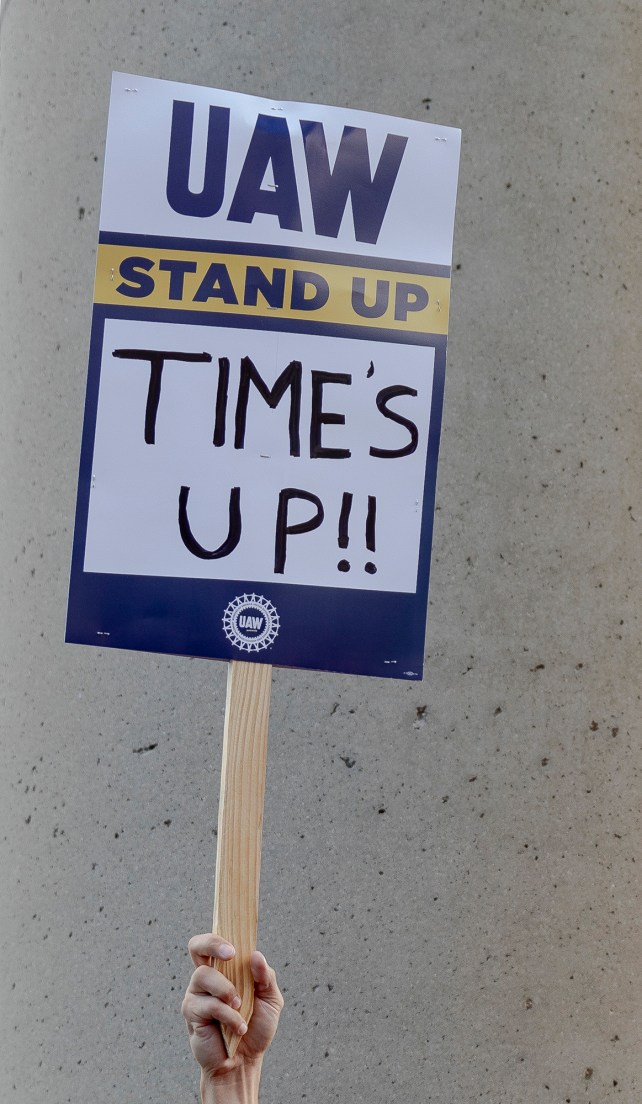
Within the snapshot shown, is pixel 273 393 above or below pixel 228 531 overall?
above

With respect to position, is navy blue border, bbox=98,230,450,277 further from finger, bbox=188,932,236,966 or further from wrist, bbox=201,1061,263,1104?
wrist, bbox=201,1061,263,1104

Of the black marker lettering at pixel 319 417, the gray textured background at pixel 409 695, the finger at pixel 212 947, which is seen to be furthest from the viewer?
the gray textured background at pixel 409 695

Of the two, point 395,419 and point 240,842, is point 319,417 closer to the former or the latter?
point 395,419

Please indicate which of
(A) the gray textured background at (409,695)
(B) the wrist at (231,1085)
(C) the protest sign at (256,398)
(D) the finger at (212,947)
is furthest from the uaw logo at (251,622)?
(A) the gray textured background at (409,695)

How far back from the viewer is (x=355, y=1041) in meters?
1.58

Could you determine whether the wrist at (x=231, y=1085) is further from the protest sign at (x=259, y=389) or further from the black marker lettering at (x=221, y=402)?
the black marker lettering at (x=221, y=402)

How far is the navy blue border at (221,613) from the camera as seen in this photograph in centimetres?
97

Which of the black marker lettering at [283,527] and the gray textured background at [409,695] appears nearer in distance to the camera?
the black marker lettering at [283,527]

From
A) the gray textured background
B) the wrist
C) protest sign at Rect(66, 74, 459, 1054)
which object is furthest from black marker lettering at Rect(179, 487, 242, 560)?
the gray textured background

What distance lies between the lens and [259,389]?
0.99 meters

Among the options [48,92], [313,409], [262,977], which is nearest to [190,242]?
[313,409]

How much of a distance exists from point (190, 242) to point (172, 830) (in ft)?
3.23

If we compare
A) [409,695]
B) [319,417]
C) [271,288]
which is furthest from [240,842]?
[409,695]

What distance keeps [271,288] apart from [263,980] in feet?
2.29
